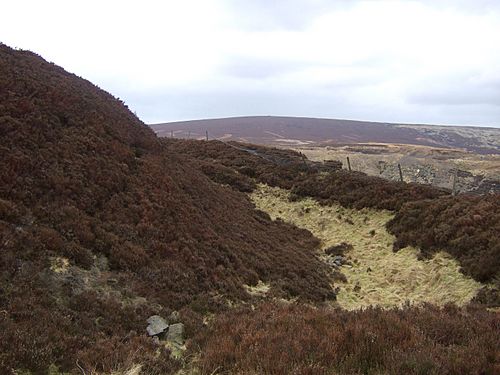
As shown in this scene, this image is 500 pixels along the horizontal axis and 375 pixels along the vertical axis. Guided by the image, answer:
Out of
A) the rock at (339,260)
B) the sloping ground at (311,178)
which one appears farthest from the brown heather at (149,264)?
the sloping ground at (311,178)

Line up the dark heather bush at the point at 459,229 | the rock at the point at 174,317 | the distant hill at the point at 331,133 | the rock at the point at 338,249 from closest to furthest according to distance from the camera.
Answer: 1. the rock at the point at 174,317
2. the dark heather bush at the point at 459,229
3. the rock at the point at 338,249
4. the distant hill at the point at 331,133

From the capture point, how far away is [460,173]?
129ft

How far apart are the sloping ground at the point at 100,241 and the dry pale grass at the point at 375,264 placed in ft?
5.33

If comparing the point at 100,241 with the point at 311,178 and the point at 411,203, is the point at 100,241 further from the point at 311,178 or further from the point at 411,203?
the point at 311,178

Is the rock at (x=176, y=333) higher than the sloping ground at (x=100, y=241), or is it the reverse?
the sloping ground at (x=100, y=241)

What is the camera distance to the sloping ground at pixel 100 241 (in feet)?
25.0

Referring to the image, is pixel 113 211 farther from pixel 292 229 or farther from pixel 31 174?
pixel 292 229

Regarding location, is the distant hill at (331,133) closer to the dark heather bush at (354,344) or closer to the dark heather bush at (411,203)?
the dark heather bush at (411,203)

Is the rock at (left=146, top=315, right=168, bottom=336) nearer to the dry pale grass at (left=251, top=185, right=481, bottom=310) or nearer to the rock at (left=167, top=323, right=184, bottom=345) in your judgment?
the rock at (left=167, top=323, right=184, bottom=345)

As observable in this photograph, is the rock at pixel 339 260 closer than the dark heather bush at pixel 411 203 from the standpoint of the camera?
No

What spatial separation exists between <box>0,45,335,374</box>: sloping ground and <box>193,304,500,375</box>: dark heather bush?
4.33ft

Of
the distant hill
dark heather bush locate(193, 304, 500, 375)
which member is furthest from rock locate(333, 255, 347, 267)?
→ the distant hill

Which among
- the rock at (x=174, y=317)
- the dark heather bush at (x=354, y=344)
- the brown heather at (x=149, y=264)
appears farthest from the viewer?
the rock at (x=174, y=317)

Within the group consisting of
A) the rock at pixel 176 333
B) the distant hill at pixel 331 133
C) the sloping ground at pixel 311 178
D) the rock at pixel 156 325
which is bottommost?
the rock at pixel 176 333
